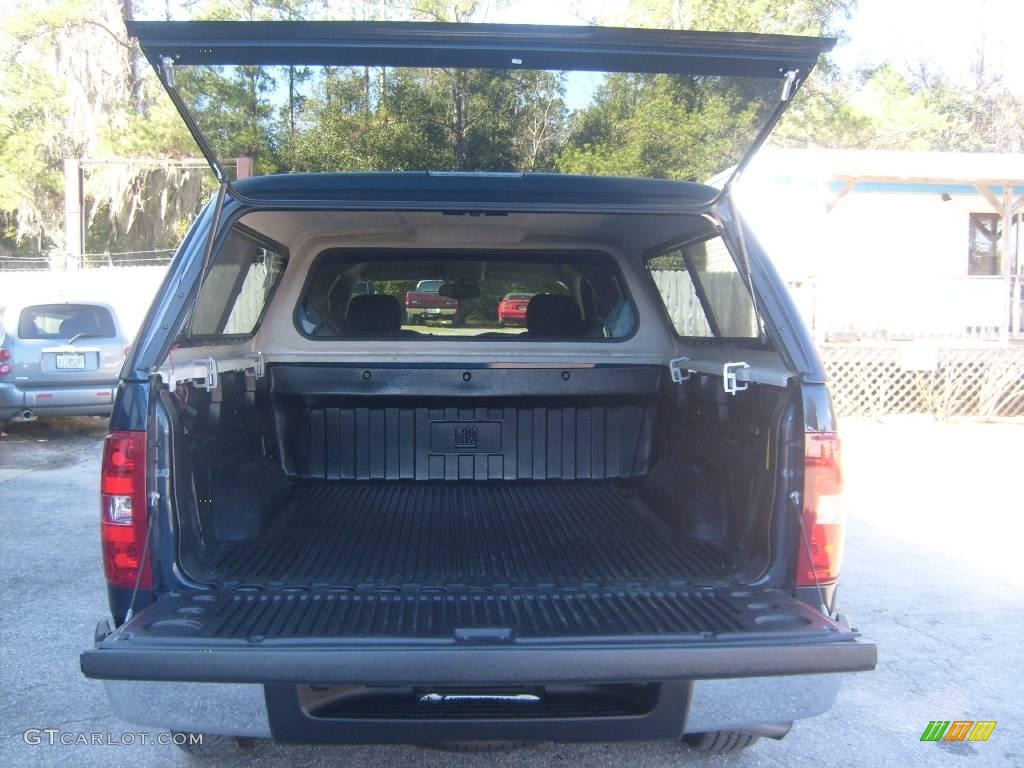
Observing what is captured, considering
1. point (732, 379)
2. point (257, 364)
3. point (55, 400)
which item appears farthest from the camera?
point (55, 400)

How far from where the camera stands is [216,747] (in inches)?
124

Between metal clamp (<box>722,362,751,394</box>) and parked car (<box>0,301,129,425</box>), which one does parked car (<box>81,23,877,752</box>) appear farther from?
parked car (<box>0,301,129,425</box>)

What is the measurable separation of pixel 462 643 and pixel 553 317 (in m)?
2.51

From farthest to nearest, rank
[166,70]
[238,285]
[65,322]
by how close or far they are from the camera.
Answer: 1. [65,322]
2. [238,285]
3. [166,70]

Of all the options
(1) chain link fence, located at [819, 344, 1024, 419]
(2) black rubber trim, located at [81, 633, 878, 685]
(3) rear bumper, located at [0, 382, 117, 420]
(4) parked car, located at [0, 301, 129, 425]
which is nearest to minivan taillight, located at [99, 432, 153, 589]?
(2) black rubber trim, located at [81, 633, 878, 685]

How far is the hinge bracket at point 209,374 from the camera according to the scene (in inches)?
125

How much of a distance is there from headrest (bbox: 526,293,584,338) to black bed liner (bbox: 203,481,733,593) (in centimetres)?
80

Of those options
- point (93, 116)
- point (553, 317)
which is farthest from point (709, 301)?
point (93, 116)

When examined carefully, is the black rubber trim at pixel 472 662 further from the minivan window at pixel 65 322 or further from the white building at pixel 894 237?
the white building at pixel 894 237

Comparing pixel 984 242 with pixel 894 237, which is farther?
pixel 984 242

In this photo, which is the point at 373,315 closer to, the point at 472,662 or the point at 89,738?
the point at 89,738

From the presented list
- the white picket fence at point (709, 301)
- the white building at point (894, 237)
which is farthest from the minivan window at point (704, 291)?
the white building at point (894, 237)

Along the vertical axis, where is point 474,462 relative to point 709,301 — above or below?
below

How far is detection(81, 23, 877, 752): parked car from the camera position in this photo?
238 centimetres
